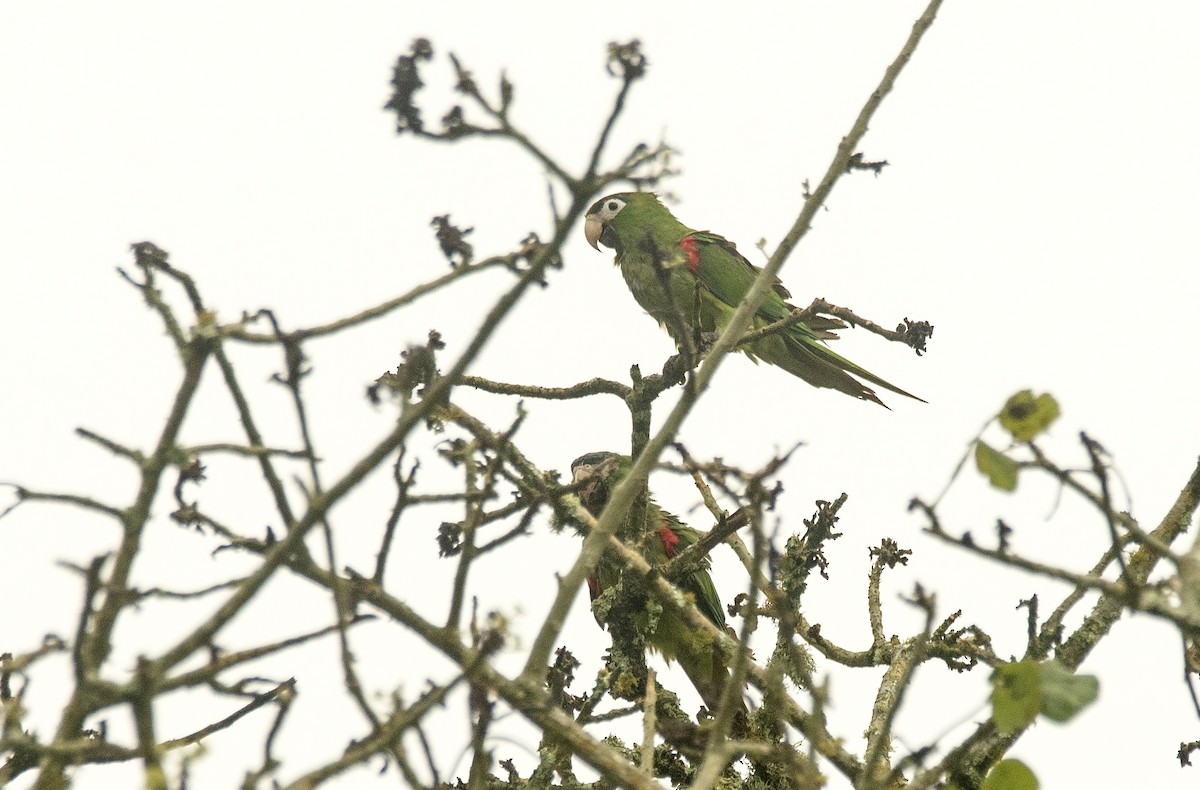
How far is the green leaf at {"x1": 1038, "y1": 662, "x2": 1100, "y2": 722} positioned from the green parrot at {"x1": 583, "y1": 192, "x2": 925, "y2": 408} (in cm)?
467

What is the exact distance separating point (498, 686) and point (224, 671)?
1.73ft

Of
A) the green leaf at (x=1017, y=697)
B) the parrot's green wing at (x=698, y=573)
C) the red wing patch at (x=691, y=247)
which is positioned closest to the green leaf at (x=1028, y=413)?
the green leaf at (x=1017, y=697)

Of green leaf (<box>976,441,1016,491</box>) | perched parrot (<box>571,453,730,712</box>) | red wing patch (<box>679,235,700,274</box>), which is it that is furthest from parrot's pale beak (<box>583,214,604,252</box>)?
green leaf (<box>976,441,1016,491</box>)

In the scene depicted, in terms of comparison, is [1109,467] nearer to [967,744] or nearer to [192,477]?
[967,744]

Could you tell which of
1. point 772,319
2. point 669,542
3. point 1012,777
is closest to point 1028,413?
point 1012,777

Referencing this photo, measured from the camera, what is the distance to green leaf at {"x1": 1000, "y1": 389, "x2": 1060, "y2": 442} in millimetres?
2029

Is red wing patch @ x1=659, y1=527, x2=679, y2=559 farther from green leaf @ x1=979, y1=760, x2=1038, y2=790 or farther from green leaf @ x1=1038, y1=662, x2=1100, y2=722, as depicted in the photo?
green leaf @ x1=1038, y1=662, x2=1100, y2=722

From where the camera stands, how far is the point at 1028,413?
6.70 ft

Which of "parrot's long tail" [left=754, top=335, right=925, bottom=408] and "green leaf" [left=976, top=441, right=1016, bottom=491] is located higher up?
"parrot's long tail" [left=754, top=335, right=925, bottom=408]

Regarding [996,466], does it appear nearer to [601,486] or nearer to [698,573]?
[601,486]

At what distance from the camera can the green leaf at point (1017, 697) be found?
2033 millimetres

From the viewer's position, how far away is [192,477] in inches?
96.8

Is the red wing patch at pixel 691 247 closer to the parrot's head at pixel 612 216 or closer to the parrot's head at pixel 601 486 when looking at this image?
the parrot's head at pixel 612 216

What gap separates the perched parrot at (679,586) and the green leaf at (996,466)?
2672 millimetres
